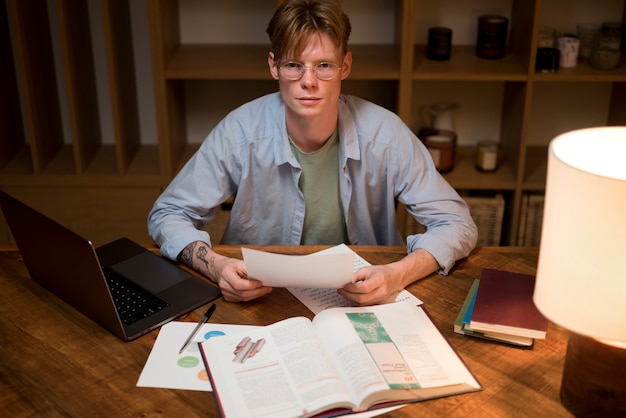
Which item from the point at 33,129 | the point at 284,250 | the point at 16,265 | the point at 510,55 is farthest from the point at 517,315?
the point at 33,129

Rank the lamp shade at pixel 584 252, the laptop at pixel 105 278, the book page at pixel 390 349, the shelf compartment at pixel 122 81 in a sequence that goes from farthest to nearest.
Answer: the shelf compartment at pixel 122 81 < the laptop at pixel 105 278 < the book page at pixel 390 349 < the lamp shade at pixel 584 252

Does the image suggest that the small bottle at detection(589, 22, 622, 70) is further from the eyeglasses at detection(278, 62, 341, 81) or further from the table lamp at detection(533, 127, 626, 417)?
the table lamp at detection(533, 127, 626, 417)

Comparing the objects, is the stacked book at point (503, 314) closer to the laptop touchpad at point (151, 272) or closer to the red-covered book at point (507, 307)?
the red-covered book at point (507, 307)

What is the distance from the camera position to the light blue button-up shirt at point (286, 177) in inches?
79.9

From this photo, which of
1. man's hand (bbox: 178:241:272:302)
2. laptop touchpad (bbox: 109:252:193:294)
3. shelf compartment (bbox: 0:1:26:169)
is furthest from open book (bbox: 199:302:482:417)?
shelf compartment (bbox: 0:1:26:169)

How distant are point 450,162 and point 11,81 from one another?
5.99 feet

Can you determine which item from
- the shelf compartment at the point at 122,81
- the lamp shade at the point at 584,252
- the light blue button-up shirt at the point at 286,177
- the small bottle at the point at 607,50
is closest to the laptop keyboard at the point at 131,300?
the light blue button-up shirt at the point at 286,177

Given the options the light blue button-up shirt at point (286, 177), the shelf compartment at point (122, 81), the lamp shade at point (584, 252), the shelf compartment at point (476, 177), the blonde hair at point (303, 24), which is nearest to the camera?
the lamp shade at point (584, 252)

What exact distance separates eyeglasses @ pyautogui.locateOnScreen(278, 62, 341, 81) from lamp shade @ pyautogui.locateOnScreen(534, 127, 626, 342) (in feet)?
2.75

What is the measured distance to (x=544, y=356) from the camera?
1.47 m

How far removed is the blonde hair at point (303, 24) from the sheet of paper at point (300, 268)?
2.05 ft

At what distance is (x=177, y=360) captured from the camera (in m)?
1.45

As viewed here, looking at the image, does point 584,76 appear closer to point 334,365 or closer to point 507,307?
point 507,307

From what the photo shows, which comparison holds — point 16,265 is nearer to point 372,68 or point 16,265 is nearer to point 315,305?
point 315,305
